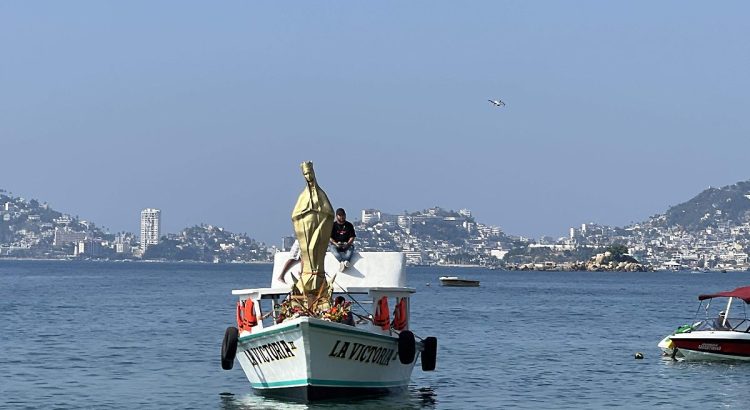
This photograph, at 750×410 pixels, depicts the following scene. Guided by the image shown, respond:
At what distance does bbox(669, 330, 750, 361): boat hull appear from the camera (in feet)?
148

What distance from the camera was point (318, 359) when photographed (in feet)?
96.9

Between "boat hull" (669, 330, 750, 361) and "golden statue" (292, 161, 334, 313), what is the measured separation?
19.1 m

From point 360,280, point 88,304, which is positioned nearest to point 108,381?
point 360,280

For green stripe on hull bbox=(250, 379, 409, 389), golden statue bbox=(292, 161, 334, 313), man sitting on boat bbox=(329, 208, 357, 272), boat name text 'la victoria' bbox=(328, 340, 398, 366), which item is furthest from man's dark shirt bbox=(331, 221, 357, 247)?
green stripe on hull bbox=(250, 379, 409, 389)

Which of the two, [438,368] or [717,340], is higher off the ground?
[717,340]

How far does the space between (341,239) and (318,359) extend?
3481 mm

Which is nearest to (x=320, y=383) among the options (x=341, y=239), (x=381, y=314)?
(x=381, y=314)

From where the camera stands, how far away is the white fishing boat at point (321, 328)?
29609mm

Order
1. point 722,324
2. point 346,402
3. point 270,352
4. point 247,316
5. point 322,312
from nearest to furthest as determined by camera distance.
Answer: point 322,312 → point 346,402 → point 270,352 → point 247,316 → point 722,324

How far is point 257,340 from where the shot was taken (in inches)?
1214

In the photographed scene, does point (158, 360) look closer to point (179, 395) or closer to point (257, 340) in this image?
point (179, 395)

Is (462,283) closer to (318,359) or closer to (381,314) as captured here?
(381,314)

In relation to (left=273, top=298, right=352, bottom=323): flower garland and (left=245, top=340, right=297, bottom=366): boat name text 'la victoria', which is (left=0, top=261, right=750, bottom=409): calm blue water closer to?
(left=245, top=340, right=297, bottom=366): boat name text 'la victoria'

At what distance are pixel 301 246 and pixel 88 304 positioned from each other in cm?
6442
